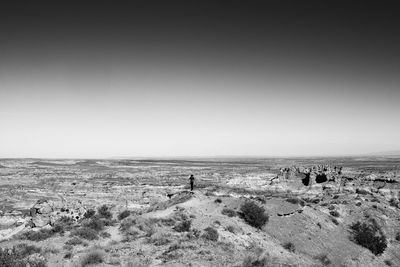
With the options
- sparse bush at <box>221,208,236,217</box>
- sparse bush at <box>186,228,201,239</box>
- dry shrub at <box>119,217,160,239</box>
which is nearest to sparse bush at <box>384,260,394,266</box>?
sparse bush at <box>221,208,236,217</box>

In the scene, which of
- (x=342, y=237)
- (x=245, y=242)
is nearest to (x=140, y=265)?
(x=245, y=242)

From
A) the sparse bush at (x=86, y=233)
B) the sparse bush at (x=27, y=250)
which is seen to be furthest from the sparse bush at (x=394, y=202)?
the sparse bush at (x=27, y=250)

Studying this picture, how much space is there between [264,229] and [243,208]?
2.49 metres

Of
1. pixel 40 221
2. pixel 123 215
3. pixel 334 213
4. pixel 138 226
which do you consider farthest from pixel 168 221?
pixel 334 213

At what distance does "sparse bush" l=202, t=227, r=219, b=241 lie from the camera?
20.3 meters

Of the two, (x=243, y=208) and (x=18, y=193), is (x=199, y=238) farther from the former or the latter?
(x=18, y=193)

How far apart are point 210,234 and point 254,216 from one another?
7061 millimetres

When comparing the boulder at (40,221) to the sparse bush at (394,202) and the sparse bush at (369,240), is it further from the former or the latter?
the sparse bush at (394,202)

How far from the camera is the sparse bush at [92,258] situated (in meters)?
15.1

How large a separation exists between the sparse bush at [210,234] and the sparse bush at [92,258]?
22.4 feet

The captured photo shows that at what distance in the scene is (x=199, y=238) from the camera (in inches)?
786

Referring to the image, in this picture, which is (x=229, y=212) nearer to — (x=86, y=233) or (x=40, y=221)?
(x=86, y=233)

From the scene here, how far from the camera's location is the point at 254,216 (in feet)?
87.3

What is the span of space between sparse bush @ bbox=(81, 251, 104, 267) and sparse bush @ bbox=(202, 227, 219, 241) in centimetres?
684
